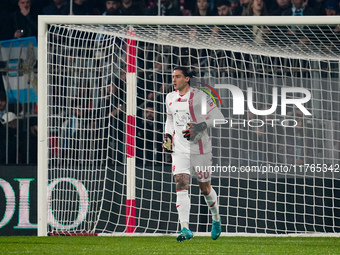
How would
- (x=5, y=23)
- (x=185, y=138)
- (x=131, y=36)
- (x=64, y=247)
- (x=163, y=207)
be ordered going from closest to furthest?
1. (x=64, y=247)
2. (x=185, y=138)
3. (x=131, y=36)
4. (x=163, y=207)
5. (x=5, y=23)

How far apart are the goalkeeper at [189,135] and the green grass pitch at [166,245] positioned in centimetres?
47

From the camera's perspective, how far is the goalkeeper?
615cm

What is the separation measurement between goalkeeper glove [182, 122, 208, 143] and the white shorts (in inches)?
7.0

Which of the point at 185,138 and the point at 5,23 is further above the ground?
the point at 5,23

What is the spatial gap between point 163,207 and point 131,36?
1.93m

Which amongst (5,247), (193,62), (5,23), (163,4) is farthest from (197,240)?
(5,23)

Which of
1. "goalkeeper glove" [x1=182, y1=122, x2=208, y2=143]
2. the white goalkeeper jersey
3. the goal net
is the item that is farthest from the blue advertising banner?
"goalkeeper glove" [x1=182, y1=122, x2=208, y2=143]

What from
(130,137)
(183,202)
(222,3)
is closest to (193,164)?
(183,202)

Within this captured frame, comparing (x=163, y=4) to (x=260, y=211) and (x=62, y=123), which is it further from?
(x=260, y=211)

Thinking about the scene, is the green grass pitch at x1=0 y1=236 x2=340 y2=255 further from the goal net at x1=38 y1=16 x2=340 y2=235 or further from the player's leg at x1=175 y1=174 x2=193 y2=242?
the goal net at x1=38 y1=16 x2=340 y2=235

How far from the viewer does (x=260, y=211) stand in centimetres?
738

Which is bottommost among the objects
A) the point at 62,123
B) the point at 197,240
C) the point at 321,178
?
the point at 197,240

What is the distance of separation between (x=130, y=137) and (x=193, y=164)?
47.7 inches

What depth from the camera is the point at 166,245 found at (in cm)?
596
